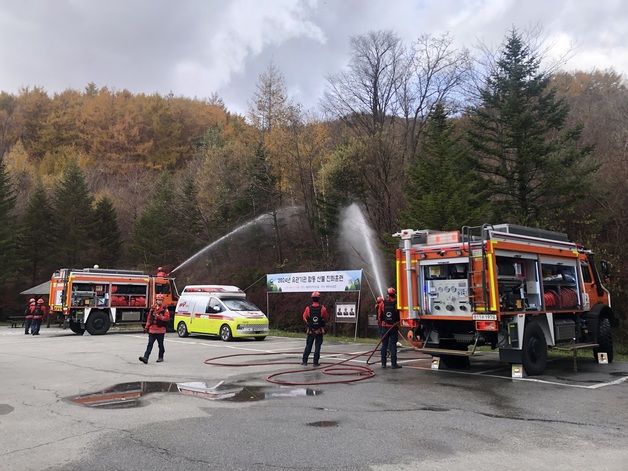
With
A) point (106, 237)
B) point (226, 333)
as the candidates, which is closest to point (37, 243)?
point (106, 237)

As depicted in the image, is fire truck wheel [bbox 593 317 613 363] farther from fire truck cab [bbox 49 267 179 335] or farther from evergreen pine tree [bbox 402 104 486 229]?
fire truck cab [bbox 49 267 179 335]

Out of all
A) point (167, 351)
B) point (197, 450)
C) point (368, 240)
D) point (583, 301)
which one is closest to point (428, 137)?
point (368, 240)

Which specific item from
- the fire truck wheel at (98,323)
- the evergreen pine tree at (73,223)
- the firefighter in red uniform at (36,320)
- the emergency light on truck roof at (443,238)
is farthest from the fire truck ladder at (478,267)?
the evergreen pine tree at (73,223)

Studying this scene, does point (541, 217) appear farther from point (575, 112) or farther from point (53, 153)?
point (53, 153)

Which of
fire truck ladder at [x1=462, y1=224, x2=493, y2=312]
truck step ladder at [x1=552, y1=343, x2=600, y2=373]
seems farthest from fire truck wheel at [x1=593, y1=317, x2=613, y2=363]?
fire truck ladder at [x1=462, y1=224, x2=493, y2=312]

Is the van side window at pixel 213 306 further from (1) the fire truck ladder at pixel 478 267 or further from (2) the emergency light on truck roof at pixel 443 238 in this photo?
(1) the fire truck ladder at pixel 478 267

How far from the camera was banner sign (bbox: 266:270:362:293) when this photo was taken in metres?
23.5

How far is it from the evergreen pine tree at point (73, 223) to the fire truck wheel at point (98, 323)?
80.9 feet

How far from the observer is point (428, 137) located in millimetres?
28047

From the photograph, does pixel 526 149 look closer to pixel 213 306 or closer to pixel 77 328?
pixel 213 306

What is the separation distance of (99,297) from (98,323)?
4.18ft

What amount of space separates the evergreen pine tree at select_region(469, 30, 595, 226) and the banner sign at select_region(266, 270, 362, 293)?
25.2ft

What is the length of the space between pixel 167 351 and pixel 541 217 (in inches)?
687

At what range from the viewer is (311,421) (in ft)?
22.9
